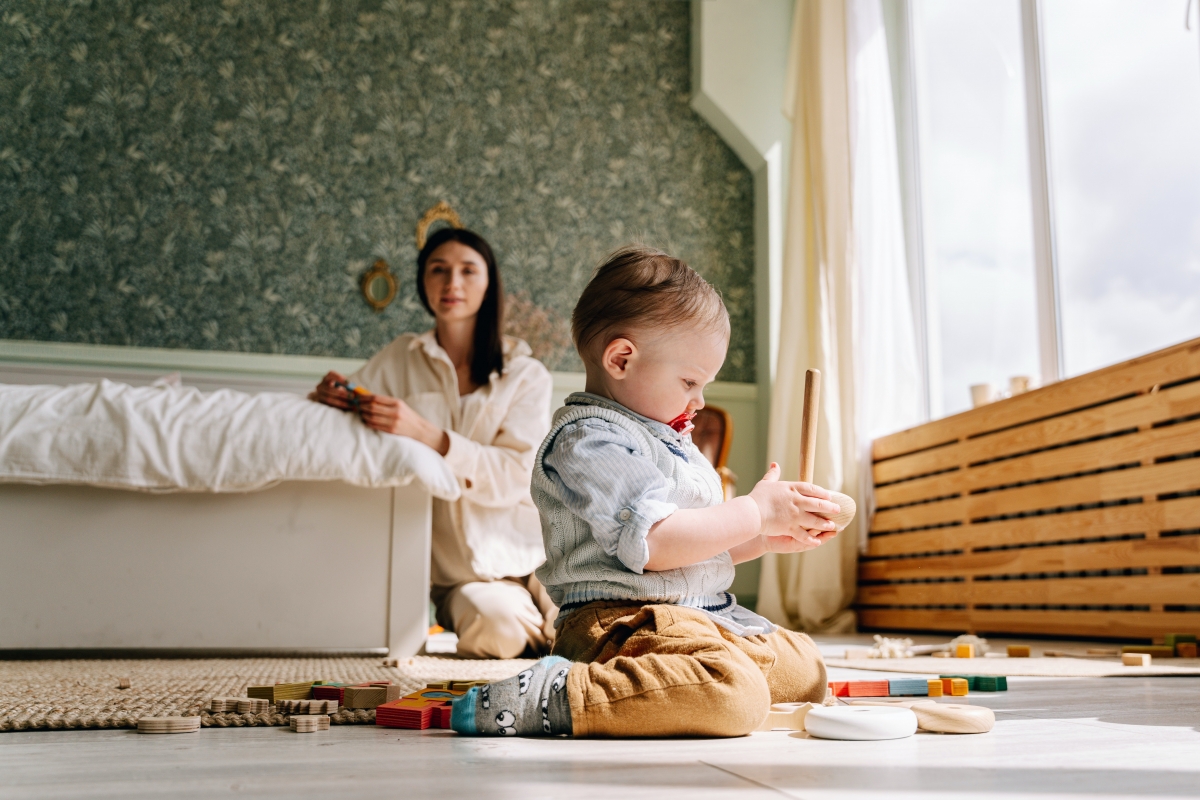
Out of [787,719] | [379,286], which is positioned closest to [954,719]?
[787,719]

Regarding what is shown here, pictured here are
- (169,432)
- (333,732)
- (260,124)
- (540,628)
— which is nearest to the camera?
(333,732)

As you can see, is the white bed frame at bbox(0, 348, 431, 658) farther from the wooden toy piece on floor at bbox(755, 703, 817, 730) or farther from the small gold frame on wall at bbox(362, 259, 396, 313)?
the small gold frame on wall at bbox(362, 259, 396, 313)

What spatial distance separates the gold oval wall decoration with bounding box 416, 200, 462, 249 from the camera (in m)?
3.90

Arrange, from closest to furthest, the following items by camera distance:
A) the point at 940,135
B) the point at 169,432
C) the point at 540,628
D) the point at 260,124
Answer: the point at 169,432
the point at 540,628
the point at 940,135
the point at 260,124

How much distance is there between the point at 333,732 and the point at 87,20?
3.73 meters

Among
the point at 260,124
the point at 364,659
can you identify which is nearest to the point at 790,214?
the point at 260,124

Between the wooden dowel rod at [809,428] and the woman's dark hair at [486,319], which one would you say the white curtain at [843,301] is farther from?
the wooden dowel rod at [809,428]

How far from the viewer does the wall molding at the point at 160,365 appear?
352 cm

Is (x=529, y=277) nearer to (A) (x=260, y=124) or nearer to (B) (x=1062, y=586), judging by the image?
(A) (x=260, y=124)

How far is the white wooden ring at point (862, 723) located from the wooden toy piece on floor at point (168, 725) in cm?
60

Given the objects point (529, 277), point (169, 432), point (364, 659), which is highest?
point (529, 277)

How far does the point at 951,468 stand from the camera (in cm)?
298

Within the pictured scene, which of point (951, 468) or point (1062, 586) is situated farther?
point (951, 468)

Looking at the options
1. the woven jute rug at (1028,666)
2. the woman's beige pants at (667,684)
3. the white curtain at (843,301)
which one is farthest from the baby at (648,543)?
the white curtain at (843,301)
